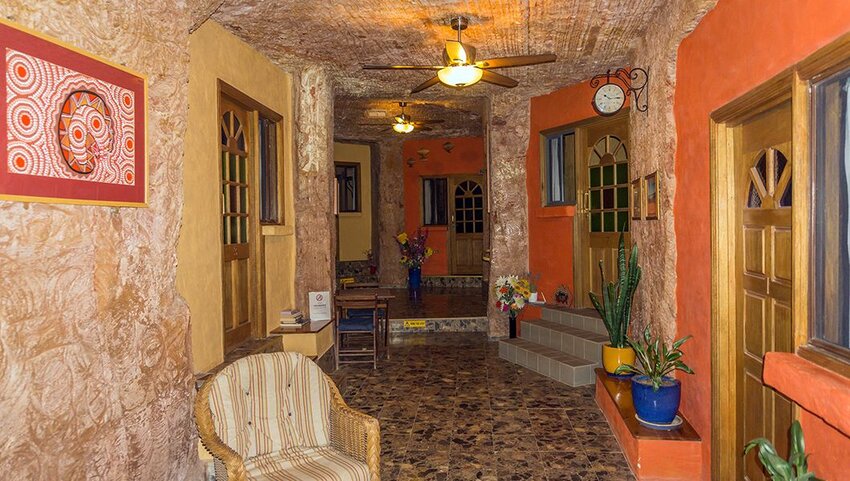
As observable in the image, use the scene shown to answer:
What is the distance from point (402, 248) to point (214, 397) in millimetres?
8415

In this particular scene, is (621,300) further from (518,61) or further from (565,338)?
(518,61)

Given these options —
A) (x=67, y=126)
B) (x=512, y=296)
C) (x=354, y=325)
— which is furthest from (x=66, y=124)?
(x=512, y=296)

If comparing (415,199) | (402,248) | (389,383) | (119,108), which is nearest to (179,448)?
(119,108)

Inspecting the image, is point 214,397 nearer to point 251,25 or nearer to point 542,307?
point 251,25

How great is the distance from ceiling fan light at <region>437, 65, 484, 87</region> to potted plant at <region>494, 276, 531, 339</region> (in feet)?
9.91

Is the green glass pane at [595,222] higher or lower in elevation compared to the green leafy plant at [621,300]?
higher

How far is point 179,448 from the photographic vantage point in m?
3.14

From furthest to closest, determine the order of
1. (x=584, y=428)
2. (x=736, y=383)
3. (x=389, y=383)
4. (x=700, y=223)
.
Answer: (x=389, y=383) → (x=584, y=428) → (x=700, y=223) → (x=736, y=383)

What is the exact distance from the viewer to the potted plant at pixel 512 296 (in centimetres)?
682

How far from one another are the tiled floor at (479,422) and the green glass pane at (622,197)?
6.65 feet

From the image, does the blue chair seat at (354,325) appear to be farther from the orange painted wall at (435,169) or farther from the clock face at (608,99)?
the orange painted wall at (435,169)

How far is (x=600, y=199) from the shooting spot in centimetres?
650

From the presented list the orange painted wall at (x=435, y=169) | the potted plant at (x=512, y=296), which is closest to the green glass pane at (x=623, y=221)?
the potted plant at (x=512, y=296)

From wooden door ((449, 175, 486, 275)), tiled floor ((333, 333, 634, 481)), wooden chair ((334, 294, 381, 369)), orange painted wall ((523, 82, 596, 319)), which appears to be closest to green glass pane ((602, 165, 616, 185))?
orange painted wall ((523, 82, 596, 319))
